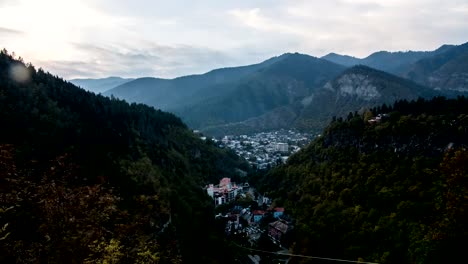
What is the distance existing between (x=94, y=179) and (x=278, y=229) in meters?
23.7

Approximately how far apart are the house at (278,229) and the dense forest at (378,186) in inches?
67.7

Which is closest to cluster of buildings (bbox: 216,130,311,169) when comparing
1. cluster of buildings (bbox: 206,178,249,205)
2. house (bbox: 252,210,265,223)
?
cluster of buildings (bbox: 206,178,249,205)

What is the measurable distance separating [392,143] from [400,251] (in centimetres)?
1813

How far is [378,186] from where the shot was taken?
120 feet

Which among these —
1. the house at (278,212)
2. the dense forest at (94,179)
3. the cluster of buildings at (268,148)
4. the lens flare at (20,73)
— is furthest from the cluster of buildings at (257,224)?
the cluster of buildings at (268,148)

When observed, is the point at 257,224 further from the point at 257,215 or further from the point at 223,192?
the point at 223,192

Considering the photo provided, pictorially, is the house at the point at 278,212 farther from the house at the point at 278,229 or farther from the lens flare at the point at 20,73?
the lens flare at the point at 20,73

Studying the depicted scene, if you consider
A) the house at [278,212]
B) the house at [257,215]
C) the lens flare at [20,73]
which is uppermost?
the lens flare at [20,73]

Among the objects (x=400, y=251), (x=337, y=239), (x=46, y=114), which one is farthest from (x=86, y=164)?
(x=400, y=251)

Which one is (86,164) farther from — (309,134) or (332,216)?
(309,134)

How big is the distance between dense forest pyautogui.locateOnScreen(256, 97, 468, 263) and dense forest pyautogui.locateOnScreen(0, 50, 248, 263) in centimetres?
1044

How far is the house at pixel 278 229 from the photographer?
1721 inches

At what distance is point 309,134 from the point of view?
169 metres

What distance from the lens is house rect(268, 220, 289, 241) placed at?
4370cm
